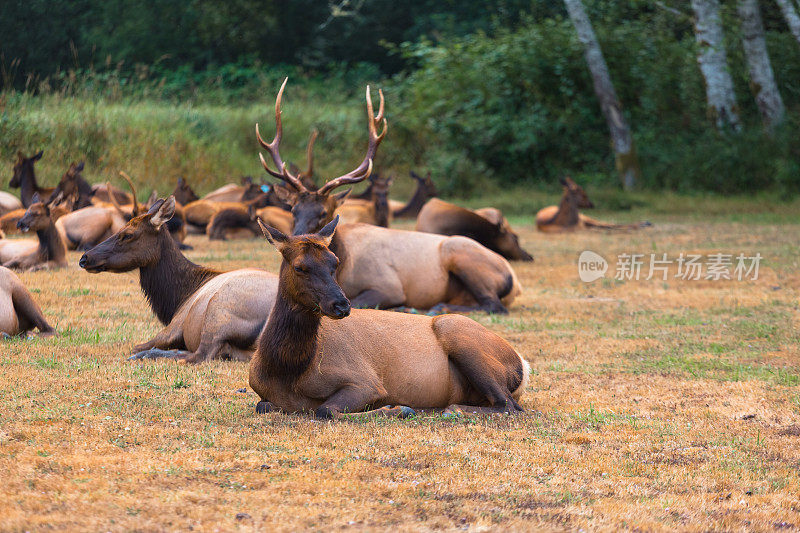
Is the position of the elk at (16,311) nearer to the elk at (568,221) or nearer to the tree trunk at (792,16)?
the elk at (568,221)

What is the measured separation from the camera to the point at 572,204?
20.2 metres

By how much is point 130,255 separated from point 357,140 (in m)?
21.7

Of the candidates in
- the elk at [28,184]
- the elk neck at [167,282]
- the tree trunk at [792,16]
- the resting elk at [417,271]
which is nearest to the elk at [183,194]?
the elk at [28,184]

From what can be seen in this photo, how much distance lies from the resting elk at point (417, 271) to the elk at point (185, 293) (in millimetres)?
1917

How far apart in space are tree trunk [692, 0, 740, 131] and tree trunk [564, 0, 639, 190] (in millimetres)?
2271

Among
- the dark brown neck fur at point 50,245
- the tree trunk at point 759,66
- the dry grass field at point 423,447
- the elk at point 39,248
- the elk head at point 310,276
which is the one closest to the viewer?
the dry grass field at point 423,447

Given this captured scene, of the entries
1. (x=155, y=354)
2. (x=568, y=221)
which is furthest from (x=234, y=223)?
(x=155, y=354)

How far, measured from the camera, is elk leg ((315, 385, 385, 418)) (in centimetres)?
579

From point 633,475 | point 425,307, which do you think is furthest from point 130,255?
point 633,475

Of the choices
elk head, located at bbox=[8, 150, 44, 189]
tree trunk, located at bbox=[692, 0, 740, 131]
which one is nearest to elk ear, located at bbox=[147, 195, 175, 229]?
elk head, located at bbox=[8, 150, 44, 189]

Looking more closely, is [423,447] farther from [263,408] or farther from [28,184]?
[28,184]

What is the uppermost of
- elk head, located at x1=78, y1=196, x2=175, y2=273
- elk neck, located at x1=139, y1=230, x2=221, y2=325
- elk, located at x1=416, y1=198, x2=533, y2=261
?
elk head, located at x1=78, y1=196, x2=175, y2=273

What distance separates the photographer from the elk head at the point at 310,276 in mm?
5602

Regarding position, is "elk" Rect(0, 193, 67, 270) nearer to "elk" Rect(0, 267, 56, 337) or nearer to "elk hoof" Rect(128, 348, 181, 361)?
"elk" Rect(0, 267, 56, 337)
